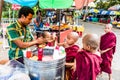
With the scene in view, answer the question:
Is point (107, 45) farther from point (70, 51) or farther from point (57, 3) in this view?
point (70, 51)

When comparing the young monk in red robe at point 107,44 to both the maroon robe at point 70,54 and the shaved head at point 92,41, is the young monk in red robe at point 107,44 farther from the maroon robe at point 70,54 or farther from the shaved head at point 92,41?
the shaved head at point 92,41

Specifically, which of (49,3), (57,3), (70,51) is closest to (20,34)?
(70,51)

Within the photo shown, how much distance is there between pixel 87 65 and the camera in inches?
105

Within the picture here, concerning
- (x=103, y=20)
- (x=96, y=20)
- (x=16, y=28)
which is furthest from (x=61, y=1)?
(x=96, y=20)

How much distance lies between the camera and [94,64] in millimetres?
2703

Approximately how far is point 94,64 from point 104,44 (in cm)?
236

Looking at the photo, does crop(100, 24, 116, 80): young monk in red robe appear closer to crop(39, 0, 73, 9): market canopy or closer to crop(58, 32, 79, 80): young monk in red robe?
crop(39, 0, 73, 9): market canopy

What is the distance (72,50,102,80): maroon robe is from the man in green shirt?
1.88 feet

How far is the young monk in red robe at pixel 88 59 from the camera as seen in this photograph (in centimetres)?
264

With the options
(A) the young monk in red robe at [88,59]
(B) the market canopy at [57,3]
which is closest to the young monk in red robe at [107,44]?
(B) the market canopy at [57,3]

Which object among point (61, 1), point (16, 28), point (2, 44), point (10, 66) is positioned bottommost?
point (2, 44)

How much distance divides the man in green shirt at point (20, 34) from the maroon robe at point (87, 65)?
22.6 inches

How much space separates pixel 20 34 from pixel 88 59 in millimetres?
949

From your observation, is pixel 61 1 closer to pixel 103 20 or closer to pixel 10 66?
pixel 10 66
